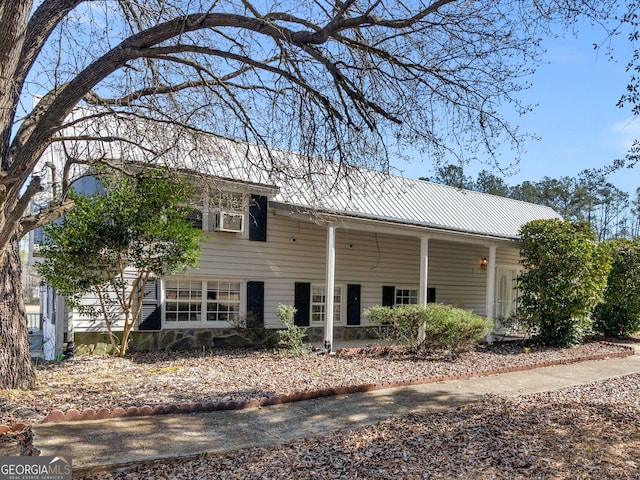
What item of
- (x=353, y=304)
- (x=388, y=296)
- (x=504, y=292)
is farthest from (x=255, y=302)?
(x=504, y=292)

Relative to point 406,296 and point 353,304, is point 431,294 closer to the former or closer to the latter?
point 406,296

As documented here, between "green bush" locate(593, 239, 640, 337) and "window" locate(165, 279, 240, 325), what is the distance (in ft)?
34.0

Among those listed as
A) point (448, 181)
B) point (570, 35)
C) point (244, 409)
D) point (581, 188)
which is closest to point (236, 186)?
point (244, 409)

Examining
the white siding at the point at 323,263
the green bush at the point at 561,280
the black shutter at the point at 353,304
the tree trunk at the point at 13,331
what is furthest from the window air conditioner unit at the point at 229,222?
the green bush at the point at 561,280

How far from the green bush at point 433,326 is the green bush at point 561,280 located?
2.68 meters

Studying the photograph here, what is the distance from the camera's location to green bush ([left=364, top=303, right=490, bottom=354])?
9.62 metres

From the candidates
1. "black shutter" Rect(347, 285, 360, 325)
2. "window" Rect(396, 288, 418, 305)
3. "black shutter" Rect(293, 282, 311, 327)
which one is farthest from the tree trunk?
"window" Rect(396, 288, 418, 305)

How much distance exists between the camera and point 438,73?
18.7 ft

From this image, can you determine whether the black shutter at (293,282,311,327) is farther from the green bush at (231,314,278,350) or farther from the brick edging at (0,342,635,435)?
the brick edging at (0,342,635,435)

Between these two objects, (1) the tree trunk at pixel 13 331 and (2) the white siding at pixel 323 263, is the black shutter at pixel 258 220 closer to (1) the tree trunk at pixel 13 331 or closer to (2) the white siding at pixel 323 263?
(2) the white siding at pixel 323 263

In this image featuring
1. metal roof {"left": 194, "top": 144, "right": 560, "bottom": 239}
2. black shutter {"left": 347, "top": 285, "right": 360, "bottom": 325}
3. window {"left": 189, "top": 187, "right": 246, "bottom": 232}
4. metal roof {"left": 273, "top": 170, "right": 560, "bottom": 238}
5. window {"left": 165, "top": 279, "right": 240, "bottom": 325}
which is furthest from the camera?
black shutter {"left": 347, "top": 285, "right": 360, "bottom": 325}

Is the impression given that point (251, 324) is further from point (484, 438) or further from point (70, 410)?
point (484, 438)

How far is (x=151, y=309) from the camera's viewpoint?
9.77 metres

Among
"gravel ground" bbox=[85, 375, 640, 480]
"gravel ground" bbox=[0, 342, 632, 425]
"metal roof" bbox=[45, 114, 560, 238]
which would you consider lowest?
"gravel ground" bbox=[0, 342, 632, 425]
